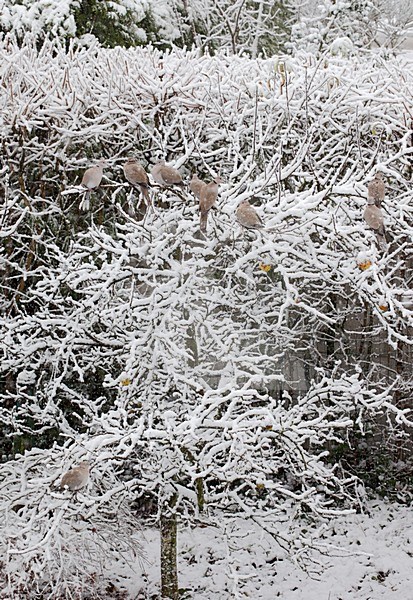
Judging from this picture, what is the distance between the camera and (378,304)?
3037mm

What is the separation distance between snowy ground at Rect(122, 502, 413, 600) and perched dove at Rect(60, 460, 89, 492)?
1404mm

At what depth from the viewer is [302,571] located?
430 cm

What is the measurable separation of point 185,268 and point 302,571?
2392 mm

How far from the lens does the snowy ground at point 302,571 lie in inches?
159

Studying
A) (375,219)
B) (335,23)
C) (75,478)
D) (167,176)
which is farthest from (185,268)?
(335,23)

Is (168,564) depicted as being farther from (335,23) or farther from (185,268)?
(335,23)

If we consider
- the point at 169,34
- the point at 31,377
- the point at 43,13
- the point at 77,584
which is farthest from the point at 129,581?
the point at 169,34

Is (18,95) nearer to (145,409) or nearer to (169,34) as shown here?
(145,409)

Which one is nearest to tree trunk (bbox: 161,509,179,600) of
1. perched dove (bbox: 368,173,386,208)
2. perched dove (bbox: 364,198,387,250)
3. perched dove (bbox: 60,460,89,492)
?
perched dove (bbox: 60,460,89,492)

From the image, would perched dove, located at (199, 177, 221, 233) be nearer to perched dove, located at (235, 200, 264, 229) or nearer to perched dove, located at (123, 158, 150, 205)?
perched dove, located at (235, 200, 264, 229)

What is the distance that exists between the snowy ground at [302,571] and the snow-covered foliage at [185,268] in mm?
434

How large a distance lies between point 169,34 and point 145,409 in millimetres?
6497

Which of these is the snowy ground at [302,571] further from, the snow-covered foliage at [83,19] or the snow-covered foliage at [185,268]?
the snow-covered foliage at [83,19]

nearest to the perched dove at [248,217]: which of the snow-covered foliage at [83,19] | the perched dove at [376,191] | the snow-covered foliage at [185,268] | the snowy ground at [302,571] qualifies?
the snow-covered foliage at [185,268]
